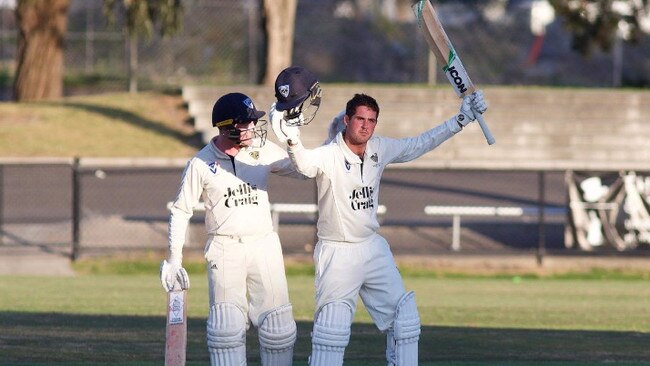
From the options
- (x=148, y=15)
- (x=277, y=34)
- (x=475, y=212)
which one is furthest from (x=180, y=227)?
(x=148, y=15)

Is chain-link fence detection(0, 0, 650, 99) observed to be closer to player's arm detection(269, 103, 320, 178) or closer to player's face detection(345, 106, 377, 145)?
player's face detection(345, 106, 377, 145)

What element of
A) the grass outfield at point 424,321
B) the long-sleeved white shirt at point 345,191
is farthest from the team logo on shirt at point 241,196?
the grass outfield at point 424,321

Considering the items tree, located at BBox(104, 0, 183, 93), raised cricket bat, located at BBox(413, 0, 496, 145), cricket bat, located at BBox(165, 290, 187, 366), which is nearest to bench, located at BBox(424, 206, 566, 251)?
raised cricket bat, located at BBox(413, 0, 496, 145)

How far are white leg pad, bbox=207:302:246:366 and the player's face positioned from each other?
1.40 m

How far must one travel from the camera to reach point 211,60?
37.5 m

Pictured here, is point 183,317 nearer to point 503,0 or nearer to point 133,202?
point 133,202

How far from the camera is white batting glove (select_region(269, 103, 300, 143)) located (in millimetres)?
8906

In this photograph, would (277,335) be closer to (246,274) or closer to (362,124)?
(246,274)

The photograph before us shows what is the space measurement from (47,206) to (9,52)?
18.6 m

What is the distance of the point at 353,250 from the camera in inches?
372

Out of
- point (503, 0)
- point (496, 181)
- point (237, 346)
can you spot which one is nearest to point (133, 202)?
point (496, 181)

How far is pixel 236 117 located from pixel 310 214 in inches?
432

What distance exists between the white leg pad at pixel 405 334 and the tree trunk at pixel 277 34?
809 inches

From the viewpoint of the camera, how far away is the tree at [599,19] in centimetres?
3422
